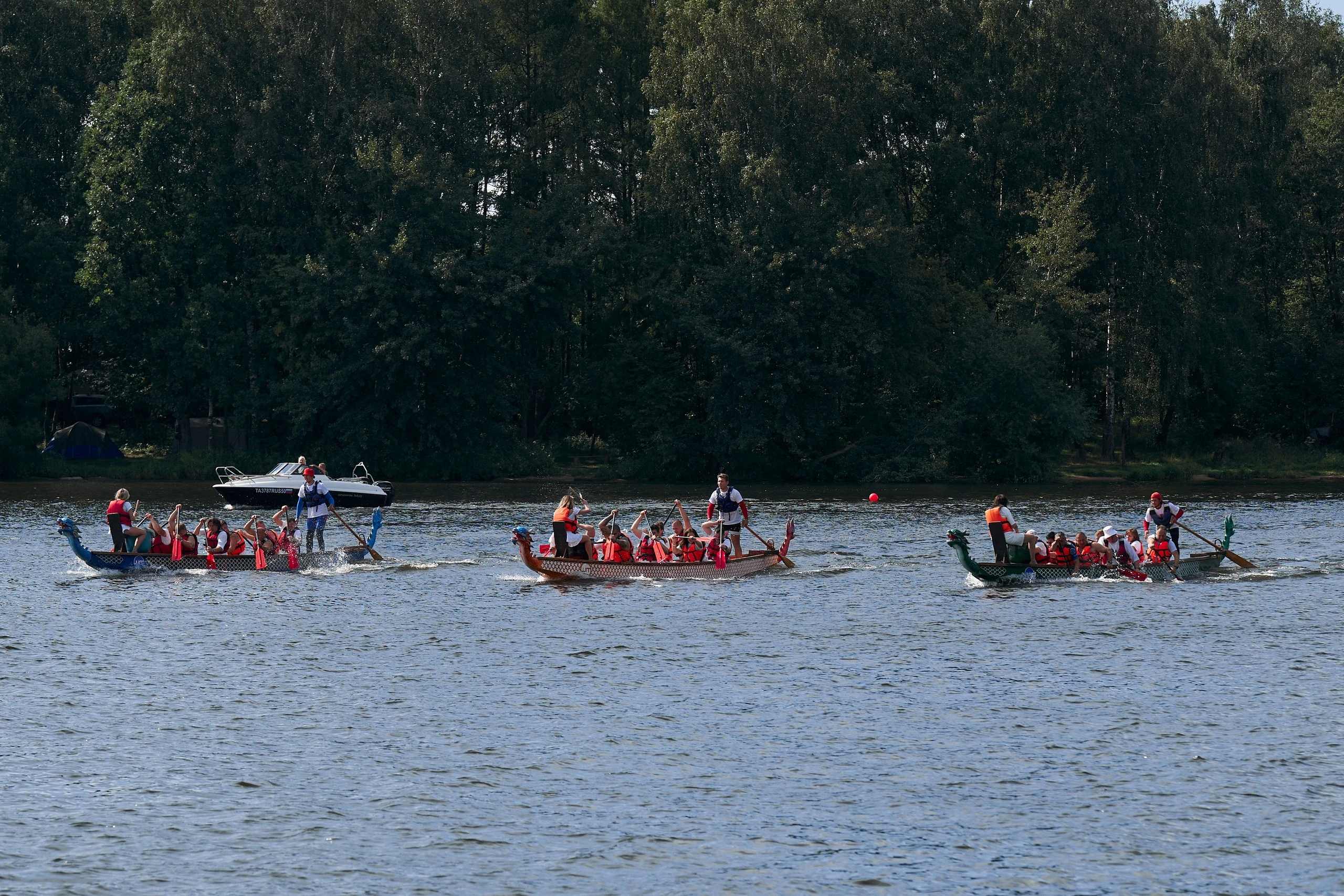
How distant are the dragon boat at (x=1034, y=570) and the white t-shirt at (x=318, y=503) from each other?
17.4 m

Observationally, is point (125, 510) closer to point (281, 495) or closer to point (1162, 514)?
point (281, 495)

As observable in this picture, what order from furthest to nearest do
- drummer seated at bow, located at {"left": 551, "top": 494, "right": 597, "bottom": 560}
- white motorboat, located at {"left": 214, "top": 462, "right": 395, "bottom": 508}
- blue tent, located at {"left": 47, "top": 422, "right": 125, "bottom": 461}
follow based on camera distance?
blue tent, located at {"left": 47, "top": 422, "right": 125, "bottom": 461}, white motorboat, located at {"left": 214, "top": 462, "right": 395, "bottom": 508}, drummer seated at bow, located at {"left": 551, "top": 494, "right": 597, "bottom": 560}

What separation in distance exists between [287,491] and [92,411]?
26.8 metres

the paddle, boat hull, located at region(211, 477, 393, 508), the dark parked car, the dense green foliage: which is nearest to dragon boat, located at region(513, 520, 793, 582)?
the paddle

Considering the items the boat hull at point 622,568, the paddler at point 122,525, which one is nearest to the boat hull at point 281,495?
the paddler at point 122,525

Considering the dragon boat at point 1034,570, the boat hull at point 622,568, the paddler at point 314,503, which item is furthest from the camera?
the paddler at point 314,503

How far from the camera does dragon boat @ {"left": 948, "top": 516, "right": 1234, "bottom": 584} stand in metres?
37.4

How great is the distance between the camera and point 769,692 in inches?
1014

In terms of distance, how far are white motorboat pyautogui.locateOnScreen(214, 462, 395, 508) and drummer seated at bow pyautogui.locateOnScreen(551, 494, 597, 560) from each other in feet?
86.4

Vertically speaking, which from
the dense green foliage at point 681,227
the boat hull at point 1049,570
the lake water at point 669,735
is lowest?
the lake water at point 669,735

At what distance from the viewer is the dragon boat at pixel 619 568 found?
38.3 meters

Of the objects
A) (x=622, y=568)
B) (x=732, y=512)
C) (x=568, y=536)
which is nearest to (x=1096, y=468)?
(x=732, y=512)

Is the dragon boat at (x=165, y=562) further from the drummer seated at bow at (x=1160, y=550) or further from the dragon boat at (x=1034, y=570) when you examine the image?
the drummer seated at bow at (x=1160, y=550)

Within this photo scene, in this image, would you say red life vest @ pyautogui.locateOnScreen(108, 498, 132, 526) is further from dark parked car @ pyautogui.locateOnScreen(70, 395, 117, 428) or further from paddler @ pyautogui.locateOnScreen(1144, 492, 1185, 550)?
dark parked car @ pyautogui.locateOnScreen(70, 395, 117, 428)
